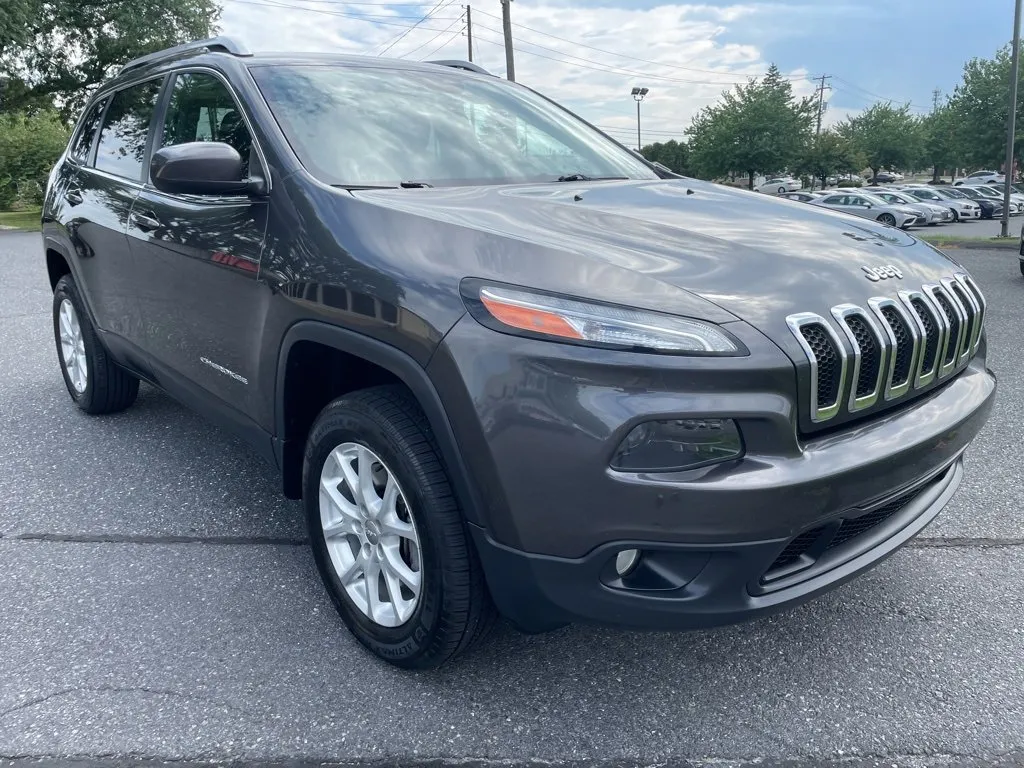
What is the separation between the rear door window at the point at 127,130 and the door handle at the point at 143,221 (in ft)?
0.65

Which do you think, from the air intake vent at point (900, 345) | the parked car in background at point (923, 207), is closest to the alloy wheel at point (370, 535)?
the air intake vent at point (900, 345)

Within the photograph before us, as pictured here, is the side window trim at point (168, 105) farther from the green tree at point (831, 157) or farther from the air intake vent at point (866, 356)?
the green tree at point (831, 157)

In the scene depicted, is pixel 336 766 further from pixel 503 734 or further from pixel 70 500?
pixel 70 500

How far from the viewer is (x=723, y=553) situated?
190 centimetres

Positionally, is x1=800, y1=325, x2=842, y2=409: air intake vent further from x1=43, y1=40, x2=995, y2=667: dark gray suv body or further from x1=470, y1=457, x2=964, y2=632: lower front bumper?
x1=470, y1=457, x2=964, y2=632: lower front bumper

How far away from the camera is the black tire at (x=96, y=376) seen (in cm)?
442

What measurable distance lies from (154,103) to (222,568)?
6.85 feet

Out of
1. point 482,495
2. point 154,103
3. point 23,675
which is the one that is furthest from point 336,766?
point 154,103

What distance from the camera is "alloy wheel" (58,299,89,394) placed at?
4645 millimetres

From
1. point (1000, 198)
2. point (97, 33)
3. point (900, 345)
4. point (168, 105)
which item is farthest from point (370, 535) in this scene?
point (1000, 198)

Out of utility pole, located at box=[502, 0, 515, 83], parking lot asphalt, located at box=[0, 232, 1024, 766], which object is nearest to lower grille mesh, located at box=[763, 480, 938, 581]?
parking lot asphalt, located at box=[0, 232, 1024, 766]

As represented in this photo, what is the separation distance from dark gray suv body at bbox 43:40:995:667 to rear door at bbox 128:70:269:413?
0.06 ft

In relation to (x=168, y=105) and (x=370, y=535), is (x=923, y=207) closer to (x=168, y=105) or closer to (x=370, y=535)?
(x=168, y=105)

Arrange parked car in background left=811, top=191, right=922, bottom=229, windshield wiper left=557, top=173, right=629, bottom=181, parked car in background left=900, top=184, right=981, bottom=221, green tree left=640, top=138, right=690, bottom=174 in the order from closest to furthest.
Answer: windshield wiper left=557, top=173, right=629, bottom=181, parked car in background left=811, top=191, right=922, bottom=229, parked car in background left=900, top=184, right=981, bottom=221, green tree left=640, top=138, right=690, bottom=174
